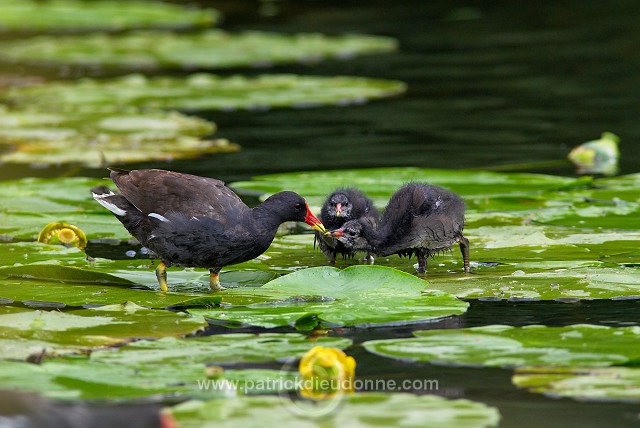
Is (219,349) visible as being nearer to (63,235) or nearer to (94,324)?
(94,324)

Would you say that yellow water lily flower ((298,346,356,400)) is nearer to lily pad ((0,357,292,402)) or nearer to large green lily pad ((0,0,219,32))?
lily pad ((0,357,292,402))

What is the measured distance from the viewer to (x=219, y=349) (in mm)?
4477

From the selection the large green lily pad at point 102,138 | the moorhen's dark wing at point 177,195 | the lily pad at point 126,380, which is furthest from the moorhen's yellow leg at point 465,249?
the large green lily pad at point 102,138

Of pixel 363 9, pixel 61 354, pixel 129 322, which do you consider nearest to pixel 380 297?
pixel 129 322

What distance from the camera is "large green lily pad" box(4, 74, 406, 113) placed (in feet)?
42.1

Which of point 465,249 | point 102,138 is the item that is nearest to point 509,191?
point 465,249

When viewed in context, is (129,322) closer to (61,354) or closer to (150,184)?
(61,354)

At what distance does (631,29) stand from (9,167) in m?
10.3

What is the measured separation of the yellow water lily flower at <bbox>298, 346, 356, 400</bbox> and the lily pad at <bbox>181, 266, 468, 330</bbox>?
72cm

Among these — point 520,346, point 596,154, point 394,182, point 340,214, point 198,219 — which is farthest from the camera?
point 596,154

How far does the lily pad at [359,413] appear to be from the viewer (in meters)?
3.58

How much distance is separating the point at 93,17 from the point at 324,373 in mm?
18830

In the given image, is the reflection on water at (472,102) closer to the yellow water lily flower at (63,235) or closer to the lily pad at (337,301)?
the yellow water lily flower at (63,235)

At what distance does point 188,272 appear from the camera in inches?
259
